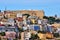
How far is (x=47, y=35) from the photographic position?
20.4 meters

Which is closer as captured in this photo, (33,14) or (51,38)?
(51,38)

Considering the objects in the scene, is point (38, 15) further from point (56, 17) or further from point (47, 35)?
point (47, 35)

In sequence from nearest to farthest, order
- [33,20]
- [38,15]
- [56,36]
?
[56,36] → [33,20] → [38,15]

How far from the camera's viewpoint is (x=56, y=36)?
70.7ft

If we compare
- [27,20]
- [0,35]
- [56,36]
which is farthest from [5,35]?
[27,20]

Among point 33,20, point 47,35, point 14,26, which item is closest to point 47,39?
point 47,35

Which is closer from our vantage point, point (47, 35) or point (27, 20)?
point (47, 35)

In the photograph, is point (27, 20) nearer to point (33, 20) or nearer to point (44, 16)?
point (33, 20)

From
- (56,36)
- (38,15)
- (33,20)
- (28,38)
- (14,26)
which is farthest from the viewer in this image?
(38,15)

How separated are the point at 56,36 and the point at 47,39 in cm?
146

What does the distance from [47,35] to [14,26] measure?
3.95 metres

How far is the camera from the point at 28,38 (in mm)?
19766

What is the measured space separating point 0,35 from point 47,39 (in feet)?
9.59

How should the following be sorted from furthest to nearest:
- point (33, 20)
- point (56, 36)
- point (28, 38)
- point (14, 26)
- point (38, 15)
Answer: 1. point (38, 15)
2. point (33, 20)
3. point (14, 26)
4. point (56, 36)
5. point (28, 38)
